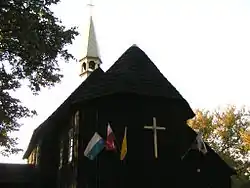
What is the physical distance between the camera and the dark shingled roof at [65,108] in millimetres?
21484

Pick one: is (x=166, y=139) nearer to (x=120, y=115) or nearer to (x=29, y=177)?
(x=120, y=115)

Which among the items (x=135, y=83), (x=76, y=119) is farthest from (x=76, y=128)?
(x=135, y=83)

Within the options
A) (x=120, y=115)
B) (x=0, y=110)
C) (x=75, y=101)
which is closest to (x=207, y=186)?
(x=120, y=115)

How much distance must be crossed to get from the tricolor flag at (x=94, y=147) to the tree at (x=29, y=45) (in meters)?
3.55

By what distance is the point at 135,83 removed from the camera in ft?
63.0

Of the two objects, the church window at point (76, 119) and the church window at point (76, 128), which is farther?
the church window at point (76, 119)

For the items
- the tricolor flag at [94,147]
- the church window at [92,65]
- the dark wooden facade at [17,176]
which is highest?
the church window at [92,65]

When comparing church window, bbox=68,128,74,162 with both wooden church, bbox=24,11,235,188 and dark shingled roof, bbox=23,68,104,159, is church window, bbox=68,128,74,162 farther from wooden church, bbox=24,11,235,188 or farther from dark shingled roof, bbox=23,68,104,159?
dark shingled roof, bbox=23,68,104,159

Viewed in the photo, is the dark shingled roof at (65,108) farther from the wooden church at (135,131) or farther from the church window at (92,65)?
the church window at (92,65)

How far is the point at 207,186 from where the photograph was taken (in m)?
21.1

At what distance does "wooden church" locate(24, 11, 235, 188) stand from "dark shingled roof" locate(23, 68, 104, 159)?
31.4 inches

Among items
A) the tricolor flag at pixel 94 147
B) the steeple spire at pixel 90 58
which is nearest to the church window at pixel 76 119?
the tricolor flag at pixel 94 147

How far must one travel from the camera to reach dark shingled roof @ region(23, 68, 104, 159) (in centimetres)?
2148

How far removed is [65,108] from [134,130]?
16.3 ft
